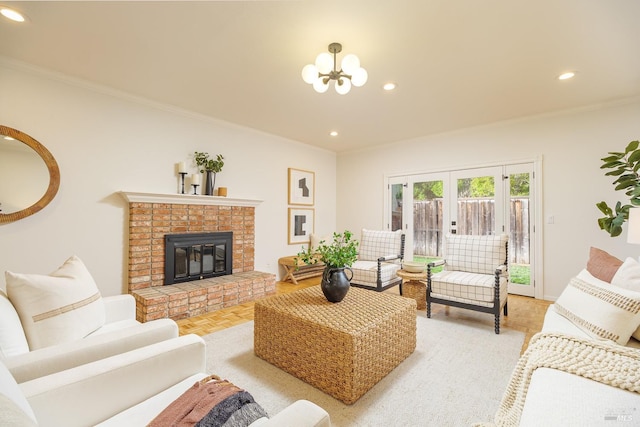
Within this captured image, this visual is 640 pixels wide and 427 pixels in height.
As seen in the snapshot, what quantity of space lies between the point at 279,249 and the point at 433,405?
145 inches

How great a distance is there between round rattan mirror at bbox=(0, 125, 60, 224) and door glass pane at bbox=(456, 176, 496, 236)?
5214mm

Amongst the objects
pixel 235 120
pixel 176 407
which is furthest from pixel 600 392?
pixel 235 120

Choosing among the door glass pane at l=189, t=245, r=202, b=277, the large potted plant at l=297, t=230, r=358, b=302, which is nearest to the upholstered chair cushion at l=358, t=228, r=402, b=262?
the large potted plant at l=297, t=230, r=358, b=302

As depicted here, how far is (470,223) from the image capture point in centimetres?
454

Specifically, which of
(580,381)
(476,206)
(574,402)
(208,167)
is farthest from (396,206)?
(574,402)

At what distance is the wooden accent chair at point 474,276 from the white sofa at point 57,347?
264 centimetres

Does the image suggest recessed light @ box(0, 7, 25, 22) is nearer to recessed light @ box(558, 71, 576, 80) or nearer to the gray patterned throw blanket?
the gray patterned throw blanket

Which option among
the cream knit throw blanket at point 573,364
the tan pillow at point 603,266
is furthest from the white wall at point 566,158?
the cream knit throw blanket at point 573,364

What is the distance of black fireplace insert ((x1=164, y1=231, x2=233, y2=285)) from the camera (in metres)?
3.57

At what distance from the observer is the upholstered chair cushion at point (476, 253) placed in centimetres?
320

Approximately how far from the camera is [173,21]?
2.09m

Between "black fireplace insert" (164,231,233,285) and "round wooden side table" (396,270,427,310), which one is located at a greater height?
"black fireplace insert" (164,231,233,285)

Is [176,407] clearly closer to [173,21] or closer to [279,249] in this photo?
[173,21]

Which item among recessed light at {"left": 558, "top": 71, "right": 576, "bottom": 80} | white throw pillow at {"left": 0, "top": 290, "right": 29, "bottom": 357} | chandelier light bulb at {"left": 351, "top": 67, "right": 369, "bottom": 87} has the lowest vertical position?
white throw pillow at {"left": 0, "top": 290, "right": 29, "bottom": 357}
